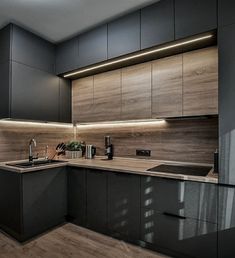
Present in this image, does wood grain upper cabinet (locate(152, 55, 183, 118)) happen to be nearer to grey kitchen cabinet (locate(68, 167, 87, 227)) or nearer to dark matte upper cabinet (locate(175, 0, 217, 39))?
dark matte upper cabinet (locate(175, 0, 217, 39))

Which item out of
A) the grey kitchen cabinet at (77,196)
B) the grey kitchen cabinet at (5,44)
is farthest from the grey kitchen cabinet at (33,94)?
the grey kitchen cabinet at (77,196)

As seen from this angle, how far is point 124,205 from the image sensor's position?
190cm

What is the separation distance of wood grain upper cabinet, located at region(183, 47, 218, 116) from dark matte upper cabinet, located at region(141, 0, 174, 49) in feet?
1.22

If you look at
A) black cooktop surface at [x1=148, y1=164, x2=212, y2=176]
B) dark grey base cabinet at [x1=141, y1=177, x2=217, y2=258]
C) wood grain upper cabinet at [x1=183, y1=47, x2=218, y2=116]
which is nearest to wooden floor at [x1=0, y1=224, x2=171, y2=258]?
dark grey base cabinet at [x1=141, y1=177, x2=217, y2=258]

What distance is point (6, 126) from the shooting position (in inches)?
93.0

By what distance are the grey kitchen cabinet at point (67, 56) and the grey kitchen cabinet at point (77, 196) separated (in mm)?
1449

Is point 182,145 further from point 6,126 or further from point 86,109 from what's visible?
point 6,126

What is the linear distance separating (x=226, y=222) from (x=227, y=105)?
955mm

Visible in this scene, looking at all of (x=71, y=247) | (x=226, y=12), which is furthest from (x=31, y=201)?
(x=226, y=12)

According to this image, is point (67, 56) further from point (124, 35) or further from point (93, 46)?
point (124, 35)

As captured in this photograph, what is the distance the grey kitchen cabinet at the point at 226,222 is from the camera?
141 centimetres

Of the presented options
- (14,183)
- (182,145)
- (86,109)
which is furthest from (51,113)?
(182,145)

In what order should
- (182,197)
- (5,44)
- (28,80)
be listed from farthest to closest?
(28,80), (5,44), (182,197)

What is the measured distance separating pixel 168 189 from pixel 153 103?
1.04m
